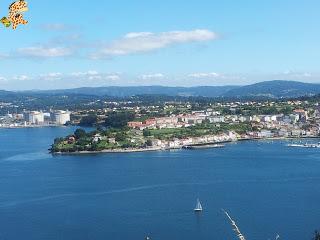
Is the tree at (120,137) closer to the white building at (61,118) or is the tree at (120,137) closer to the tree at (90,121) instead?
the tree at (90,121)

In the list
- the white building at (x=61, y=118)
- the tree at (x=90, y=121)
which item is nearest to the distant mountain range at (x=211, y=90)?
the white building at (x=61, y=118)

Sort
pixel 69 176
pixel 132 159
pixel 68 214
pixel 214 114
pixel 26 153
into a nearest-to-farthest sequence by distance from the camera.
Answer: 1. pixel 68 214
2. pixel 69 176
3. pixel 132 159
4. pixel 26 153
5. pixel 214 114

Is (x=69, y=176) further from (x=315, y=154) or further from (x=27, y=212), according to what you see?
(x=315, y=154)

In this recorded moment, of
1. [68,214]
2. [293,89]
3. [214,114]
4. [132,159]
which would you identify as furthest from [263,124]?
[293,89]

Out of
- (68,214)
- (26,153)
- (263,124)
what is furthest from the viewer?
(263,124)

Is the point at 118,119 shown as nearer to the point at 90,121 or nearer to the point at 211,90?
the point at 90,121

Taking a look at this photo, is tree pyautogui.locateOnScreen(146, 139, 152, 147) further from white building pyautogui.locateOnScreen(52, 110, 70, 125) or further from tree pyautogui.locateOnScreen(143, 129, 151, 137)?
white building pyautogui.locateOnScreen(52, 110, 70, 125)

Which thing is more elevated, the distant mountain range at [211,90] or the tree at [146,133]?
the distant mountain range at [211,90]

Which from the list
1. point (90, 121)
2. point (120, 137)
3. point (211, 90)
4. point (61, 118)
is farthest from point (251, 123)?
point (211, 90)
